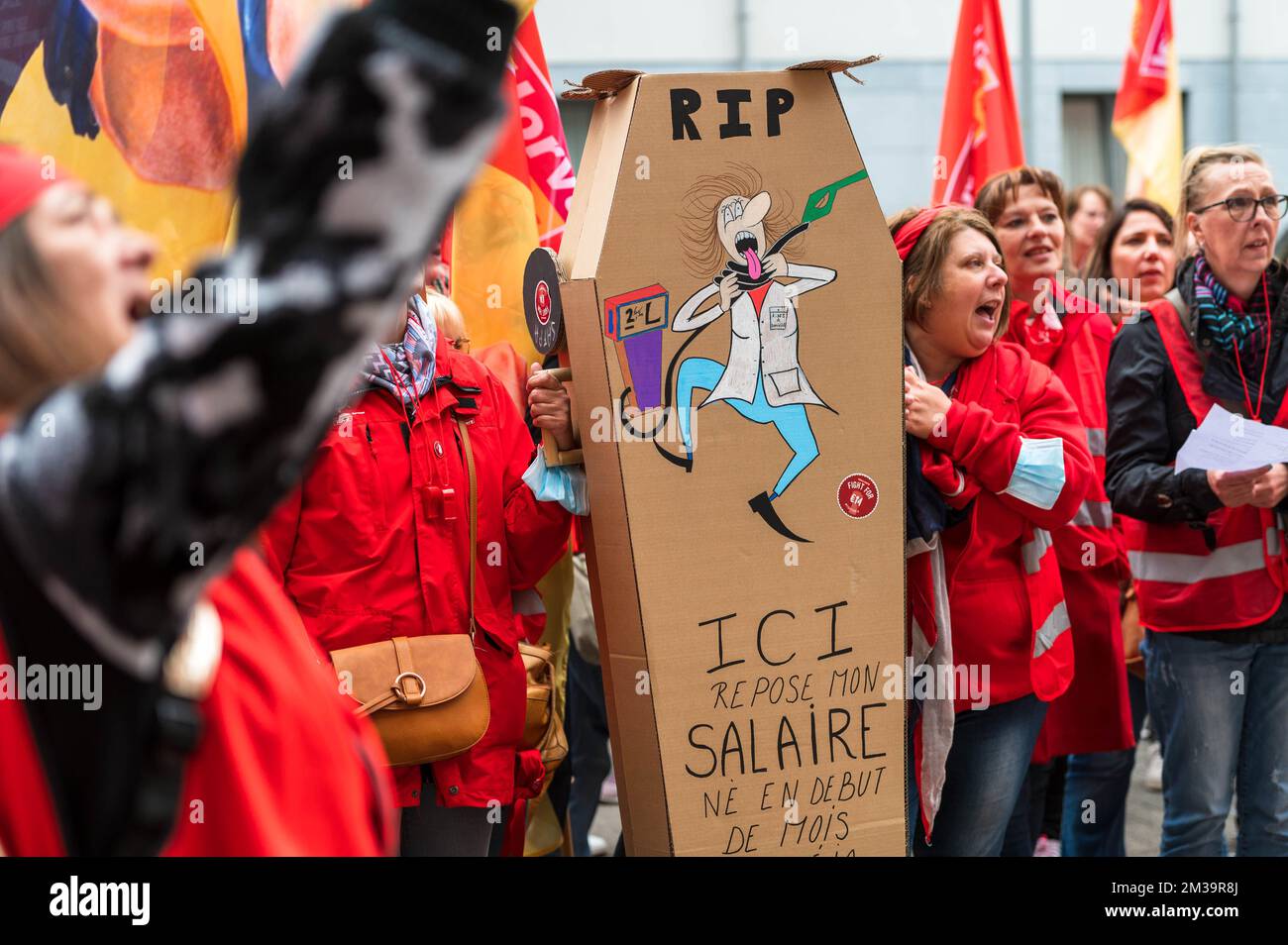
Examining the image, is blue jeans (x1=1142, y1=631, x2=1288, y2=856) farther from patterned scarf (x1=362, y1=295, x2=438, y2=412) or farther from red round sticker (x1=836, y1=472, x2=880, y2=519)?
patterned scarf (x1=362, y1=295, x2=438, y2=412)

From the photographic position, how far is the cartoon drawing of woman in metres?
2.62

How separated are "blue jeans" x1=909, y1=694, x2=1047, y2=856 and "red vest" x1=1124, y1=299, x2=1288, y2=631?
2.00 ft

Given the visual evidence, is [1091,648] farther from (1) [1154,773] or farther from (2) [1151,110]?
(2) [1151,110]

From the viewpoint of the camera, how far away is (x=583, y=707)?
4656 millimetres

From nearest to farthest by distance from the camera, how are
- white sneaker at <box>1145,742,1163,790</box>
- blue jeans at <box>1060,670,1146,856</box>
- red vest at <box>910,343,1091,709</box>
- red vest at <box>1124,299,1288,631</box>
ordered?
red vest at <box>910,343,1091,709</box>, red vest at <box>1124,299,1288,631</box>, blue jeans at <box>1060,670,1146,856</box>, white sneaker at <box>1145,742,1163,790</box>

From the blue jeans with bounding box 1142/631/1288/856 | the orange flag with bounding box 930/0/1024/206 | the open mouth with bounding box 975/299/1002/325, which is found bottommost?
the blue jeans with bounding box 1142/631/1288/856

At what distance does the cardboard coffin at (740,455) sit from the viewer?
8.52ft

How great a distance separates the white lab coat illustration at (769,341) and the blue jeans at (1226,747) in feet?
4.99

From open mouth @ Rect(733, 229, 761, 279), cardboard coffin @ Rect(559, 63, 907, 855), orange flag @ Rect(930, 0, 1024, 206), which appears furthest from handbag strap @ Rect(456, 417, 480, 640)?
orange flag @ Rect(930, 0, 1024, 206)

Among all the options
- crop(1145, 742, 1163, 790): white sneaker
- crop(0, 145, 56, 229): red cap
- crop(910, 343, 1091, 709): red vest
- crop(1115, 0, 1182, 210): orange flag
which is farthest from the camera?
crop(1115, 0, 1182, 210): orange flag

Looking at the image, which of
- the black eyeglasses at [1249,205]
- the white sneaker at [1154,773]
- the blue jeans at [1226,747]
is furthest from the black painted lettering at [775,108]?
the white sneaker at [1154,773]

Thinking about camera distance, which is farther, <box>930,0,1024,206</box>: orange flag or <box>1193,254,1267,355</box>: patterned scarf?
<box>930,0,1024,206</box>: orange flag

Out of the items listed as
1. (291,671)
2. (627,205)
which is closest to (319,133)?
(291,671)
